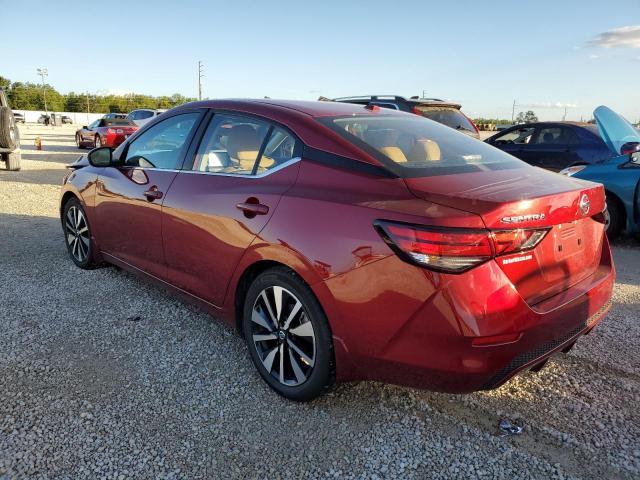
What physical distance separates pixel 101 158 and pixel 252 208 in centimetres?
210

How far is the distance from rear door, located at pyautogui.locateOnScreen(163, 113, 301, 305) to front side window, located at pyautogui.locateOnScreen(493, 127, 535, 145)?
7.70m

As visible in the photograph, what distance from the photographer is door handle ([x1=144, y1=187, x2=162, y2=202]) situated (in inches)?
141

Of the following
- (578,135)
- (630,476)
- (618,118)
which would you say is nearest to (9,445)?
(630,476)

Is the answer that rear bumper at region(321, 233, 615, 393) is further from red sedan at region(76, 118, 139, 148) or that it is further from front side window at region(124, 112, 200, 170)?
red sedan at region(76, 118, 139, 148)

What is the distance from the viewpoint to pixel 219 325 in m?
3.77

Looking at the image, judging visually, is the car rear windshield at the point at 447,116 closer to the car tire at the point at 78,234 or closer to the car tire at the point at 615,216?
the car tire at the point at 615,216

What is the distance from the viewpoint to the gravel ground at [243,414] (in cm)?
230

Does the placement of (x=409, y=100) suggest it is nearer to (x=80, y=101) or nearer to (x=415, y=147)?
(x=415, y=147)

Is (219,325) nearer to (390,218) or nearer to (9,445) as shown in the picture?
(9,445)

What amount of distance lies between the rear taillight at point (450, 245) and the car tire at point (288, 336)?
620 millimetres

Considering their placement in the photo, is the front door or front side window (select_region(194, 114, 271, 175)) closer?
front side window (select_region(194, 114, 271, 175))

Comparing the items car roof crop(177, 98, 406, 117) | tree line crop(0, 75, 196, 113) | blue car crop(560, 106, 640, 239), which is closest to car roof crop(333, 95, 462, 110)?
blue car crop(560, 106, 640, 239)

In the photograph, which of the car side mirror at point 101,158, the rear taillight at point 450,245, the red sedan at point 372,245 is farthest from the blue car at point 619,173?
the car side mirror at point 101,158

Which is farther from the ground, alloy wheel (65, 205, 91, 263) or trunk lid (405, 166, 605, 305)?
trunk lid (405, 166, 605, 305)
